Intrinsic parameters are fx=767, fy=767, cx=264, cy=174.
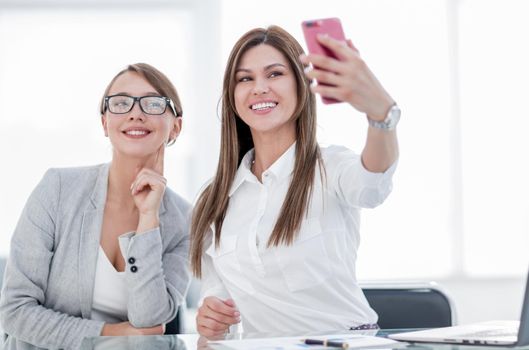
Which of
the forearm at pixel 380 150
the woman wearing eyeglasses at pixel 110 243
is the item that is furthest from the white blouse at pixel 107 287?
the forearm at pixel 380 150

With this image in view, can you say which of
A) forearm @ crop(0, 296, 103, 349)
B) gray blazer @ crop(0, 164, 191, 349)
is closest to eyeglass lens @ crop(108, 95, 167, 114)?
gray blazer @ crop(0, 164, 191, 349)

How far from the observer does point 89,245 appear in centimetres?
226

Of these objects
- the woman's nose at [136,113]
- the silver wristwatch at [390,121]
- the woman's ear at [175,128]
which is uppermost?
the woman's nose at [136,113]

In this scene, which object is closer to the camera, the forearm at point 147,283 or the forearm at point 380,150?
the forearm at point 380,150

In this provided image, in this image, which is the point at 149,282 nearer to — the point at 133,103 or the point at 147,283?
the point at 147,283

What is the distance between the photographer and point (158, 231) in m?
2.26

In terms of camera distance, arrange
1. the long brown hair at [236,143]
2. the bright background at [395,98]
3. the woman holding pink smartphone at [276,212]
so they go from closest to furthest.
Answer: the woman holding pink smartphone at [276,212] < the long brown hair at [236,143] < the bright background at [395,98]

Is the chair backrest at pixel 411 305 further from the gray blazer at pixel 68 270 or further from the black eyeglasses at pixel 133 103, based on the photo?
the black eyeglasses at pixel 133 103

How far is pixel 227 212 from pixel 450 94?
3918 millimetres

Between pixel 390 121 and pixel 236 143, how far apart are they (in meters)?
0.72

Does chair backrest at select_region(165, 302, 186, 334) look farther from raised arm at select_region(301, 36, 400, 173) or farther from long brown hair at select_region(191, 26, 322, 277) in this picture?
raised arm at select_region(301, 36, 400, 173)

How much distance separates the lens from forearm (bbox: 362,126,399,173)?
1.62 metres

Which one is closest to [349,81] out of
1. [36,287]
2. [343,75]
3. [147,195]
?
[343,75]

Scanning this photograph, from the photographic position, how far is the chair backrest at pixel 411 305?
83.8 inches
